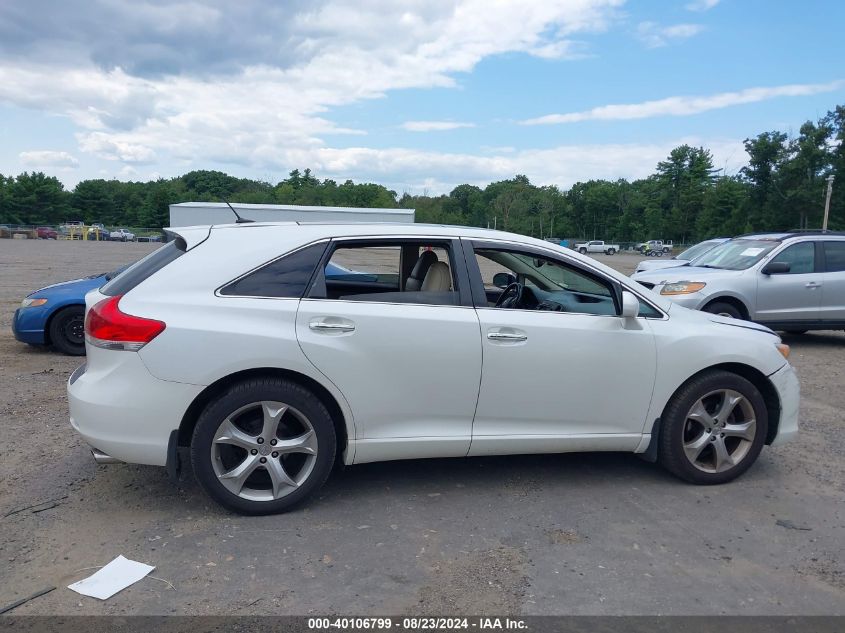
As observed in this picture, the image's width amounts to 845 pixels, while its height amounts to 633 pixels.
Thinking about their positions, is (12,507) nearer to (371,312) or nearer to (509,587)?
(371,312)

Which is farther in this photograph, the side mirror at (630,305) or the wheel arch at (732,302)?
the wheel arch at (732,302)

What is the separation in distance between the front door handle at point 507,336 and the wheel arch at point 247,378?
1.01m

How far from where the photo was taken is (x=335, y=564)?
340 cm

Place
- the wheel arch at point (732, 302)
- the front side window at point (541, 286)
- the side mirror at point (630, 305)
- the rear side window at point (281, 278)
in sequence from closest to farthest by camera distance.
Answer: the rear side window at point (281, 278) < the side mirror at point (630, 305) < the front side window at point (541, 286) < the wheel arch at point (732, 302)

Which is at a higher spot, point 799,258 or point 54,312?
point 799,258

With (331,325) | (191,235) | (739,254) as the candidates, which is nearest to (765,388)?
(331,325)

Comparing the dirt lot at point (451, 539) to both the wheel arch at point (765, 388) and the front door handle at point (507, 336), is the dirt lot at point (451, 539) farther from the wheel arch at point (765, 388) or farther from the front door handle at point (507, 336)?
the front door handle at point (507, 336)

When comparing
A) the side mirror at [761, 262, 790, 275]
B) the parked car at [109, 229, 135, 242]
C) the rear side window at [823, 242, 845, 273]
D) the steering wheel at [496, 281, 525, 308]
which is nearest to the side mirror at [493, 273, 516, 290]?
the steering wheel at [496, 281, 525, 308]

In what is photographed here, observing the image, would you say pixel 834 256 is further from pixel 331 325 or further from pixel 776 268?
pixel 331 325

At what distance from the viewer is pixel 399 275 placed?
5.14 meters

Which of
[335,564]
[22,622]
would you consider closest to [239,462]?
[335,564]

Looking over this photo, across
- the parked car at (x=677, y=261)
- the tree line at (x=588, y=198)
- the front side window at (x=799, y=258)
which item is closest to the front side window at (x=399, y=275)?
the front side window at (x=799, y=258)

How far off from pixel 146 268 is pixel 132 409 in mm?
869

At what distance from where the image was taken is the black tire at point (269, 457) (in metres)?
3.74
